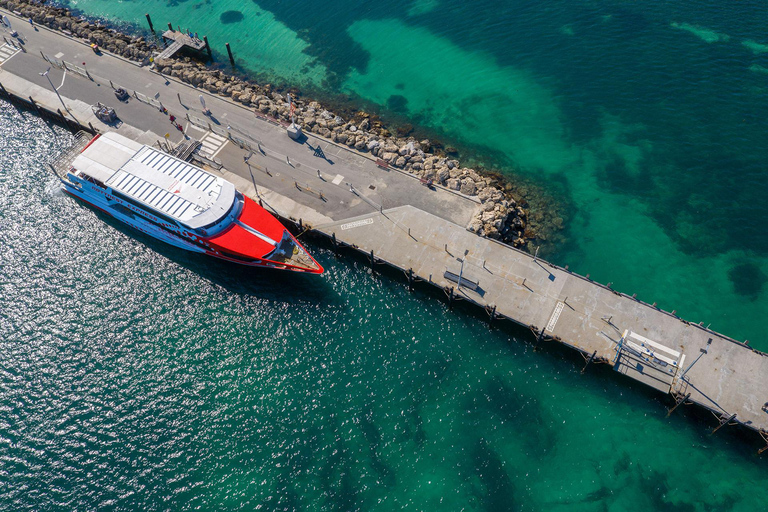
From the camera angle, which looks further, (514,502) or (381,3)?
(381,3)

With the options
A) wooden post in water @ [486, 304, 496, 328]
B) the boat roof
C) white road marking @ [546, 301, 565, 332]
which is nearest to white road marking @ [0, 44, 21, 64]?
the boat roof

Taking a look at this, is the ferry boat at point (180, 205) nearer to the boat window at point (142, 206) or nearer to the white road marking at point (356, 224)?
the boat window at point (142, 206)

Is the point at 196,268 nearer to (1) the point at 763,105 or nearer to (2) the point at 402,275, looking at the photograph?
(2) the point at 402,275

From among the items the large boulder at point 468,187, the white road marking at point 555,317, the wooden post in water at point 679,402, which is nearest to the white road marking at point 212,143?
the large boulder at point 468,187

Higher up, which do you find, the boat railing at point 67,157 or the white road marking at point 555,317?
the boat railing at point 67,157

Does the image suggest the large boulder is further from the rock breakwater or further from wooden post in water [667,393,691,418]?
wooden post in water [667,393,691,418]

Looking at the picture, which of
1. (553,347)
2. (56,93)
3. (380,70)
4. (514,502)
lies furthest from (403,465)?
(56,93)
